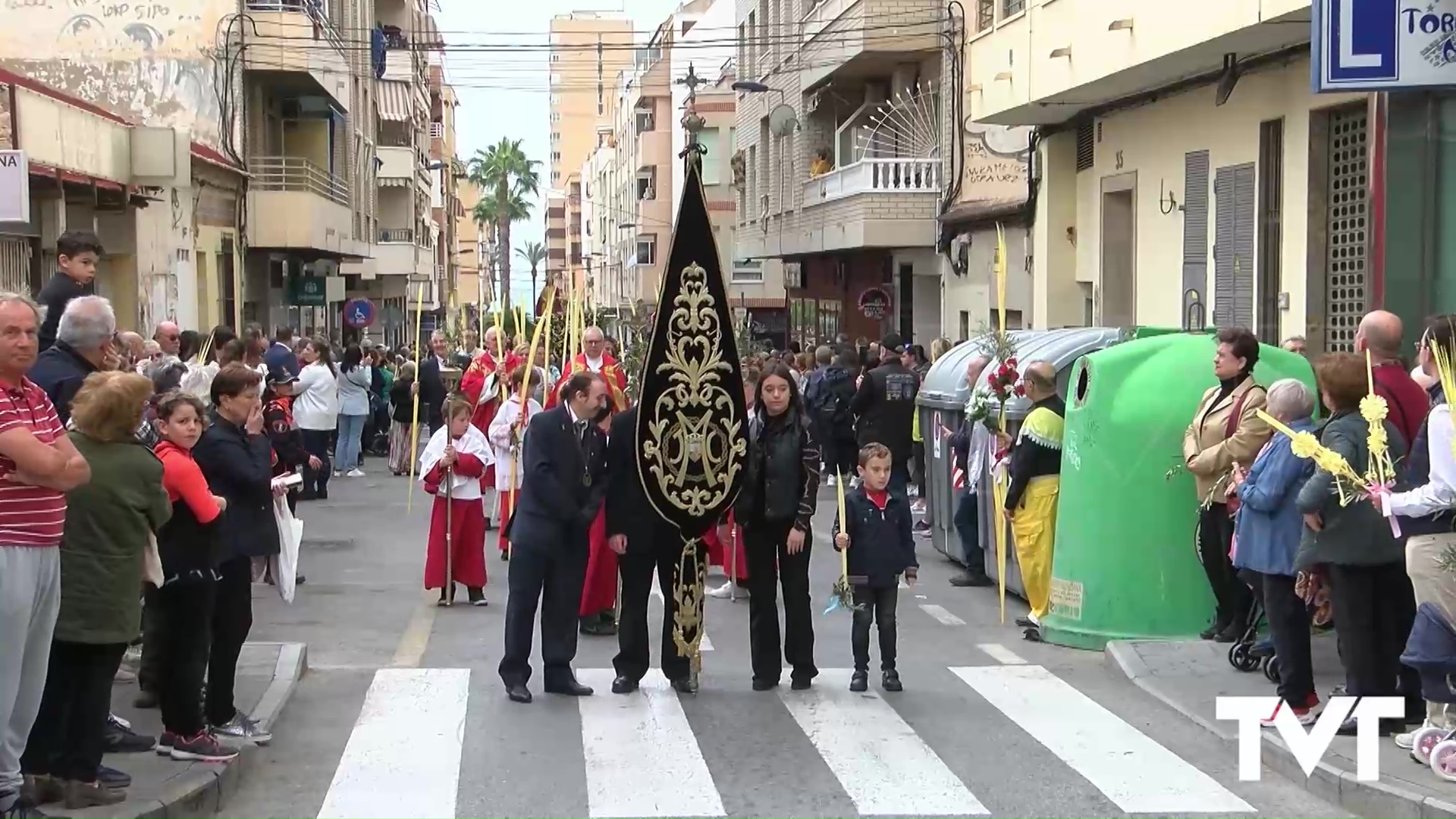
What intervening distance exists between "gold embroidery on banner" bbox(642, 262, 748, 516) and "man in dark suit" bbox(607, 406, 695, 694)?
0.13 m

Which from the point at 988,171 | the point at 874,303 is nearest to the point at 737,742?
the point at 988,171

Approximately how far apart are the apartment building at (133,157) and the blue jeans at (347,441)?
13.2 feet

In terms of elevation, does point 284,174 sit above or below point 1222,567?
above

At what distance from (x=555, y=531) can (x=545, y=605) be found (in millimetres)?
410

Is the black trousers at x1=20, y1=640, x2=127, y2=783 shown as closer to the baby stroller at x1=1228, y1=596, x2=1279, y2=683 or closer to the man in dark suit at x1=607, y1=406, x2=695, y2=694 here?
the man in dark suit at x1=607, y1=406, x2=695, y2=694

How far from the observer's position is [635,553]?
9297 millimetres

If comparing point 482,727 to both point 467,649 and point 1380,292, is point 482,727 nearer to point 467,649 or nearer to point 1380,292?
point 467,649

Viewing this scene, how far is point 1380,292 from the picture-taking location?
11.7 meters

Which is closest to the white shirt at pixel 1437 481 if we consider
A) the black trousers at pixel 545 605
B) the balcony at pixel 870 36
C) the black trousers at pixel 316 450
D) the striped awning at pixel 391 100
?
the black trousers at pixel 545 605

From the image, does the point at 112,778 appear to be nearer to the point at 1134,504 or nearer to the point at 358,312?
the point at 1134,504

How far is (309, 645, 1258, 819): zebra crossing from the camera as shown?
283 inches

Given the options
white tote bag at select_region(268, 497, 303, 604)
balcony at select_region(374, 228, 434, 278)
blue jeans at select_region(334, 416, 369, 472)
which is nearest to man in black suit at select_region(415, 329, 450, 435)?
blue jeans at select_region(334, 416, 369, 472)

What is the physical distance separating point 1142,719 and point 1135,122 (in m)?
12.4

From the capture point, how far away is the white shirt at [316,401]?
20.0m
